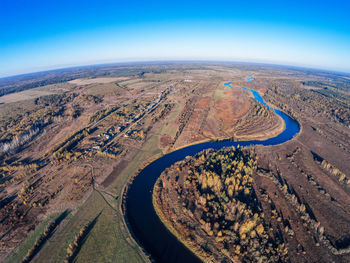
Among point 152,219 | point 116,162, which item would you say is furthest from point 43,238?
point 116,162

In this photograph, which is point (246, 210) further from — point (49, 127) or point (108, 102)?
point (108, 102)

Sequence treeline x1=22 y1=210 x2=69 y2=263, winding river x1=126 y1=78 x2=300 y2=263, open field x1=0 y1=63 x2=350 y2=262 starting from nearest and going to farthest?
1. treeline x1=22 y1=210 x2=69 y2=263
2. winding river x1=126 y1=78 x2=300 y2=263
3. open field x1=0 y1=63 x2=350 y2=262

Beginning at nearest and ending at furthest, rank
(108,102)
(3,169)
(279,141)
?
(3,169), (279,141), (108,102)

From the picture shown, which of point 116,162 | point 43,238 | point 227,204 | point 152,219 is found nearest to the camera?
point 43,238

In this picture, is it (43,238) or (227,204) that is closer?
(43,238)

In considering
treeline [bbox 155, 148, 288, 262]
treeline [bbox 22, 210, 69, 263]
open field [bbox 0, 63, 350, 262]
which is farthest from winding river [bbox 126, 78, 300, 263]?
treeline [bbox 22, 210, 69, 263]

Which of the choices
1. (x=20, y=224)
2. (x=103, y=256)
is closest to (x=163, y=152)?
(x=103, y=256)

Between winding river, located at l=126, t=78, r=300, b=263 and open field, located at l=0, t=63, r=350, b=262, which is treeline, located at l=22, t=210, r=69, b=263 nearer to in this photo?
open field, located at l=0, t=63, r=350, b=262

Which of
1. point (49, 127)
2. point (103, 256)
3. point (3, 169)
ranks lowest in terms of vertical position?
point (103, 256)

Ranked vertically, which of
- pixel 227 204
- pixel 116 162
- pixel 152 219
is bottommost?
pixel 152 219

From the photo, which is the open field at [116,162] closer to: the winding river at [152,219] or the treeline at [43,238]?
the treeline at [43,238]

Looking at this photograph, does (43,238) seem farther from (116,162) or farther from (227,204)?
(227,204)
